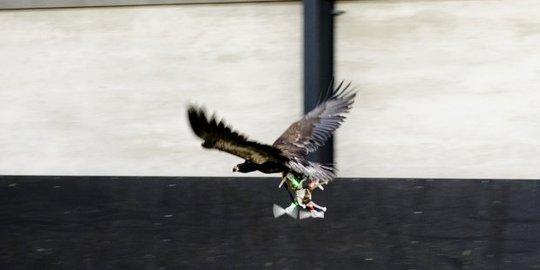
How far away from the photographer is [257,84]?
7.39 meters

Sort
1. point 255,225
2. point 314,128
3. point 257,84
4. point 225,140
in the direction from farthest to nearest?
point 257,84, point 255,225, point 314,128, point 225,140

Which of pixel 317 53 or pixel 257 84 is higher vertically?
pixel 317 53

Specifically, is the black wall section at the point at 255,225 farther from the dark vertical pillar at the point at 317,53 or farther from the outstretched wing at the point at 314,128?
the outstretched wing at the point at 314,128

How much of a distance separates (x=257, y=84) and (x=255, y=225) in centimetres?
102

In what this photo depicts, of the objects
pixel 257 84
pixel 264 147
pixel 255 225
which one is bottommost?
pixel 255 225

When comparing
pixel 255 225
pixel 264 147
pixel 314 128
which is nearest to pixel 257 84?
pixel 255 225

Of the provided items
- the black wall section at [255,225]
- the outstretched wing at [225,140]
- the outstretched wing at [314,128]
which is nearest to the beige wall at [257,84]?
the black wall section at [255,225]

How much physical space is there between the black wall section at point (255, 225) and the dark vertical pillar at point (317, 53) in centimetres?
51

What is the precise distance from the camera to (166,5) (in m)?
7.52

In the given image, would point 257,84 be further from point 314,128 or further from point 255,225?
point 314,128

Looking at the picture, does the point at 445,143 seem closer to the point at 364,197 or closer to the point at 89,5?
the point at 364,197

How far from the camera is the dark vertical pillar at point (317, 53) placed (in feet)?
23.0

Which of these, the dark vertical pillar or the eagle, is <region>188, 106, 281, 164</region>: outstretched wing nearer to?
the eagle

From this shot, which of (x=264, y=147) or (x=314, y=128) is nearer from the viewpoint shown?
(x=264, y=147)
